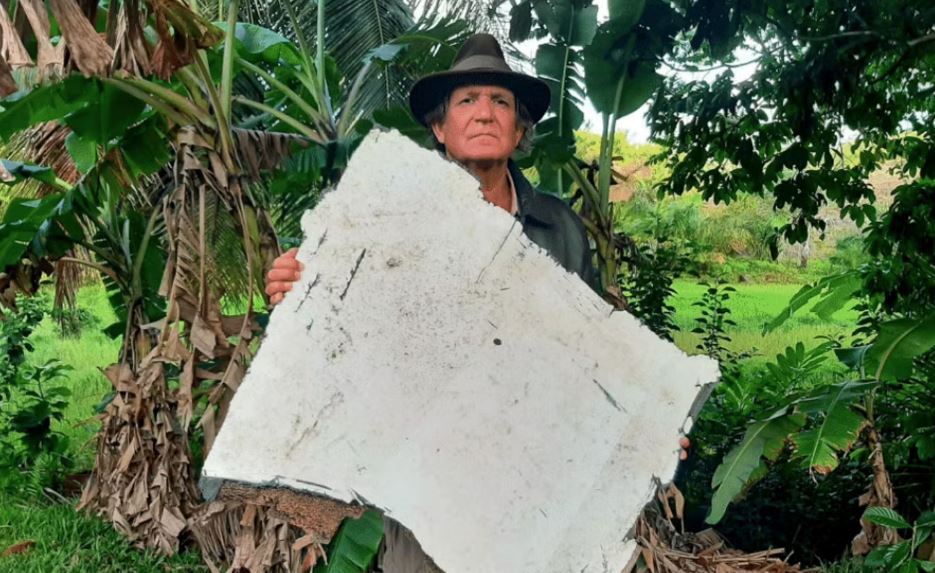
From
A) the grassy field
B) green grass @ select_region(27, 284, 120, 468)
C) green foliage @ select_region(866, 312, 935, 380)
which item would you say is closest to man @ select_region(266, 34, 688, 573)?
green foliage @ select_region(866, 312, 935, 380)

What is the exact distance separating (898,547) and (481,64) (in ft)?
Answer: 5.99

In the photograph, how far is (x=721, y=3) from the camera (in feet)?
8.75

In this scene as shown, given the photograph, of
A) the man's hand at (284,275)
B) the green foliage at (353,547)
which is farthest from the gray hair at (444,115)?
the green foliage at (353,547)

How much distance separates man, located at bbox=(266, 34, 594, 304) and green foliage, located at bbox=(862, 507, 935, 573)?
1244mm

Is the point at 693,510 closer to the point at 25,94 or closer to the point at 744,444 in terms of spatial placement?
the point at 744,444

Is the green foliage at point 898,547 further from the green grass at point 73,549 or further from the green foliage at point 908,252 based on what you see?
the green grass at point 73,549

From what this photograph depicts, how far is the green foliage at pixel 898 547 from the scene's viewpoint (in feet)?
7.79

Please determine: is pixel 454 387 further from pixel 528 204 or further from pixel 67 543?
pixel 67 543

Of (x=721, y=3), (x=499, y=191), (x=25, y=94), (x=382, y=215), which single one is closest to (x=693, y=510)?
(x=721, y=3)

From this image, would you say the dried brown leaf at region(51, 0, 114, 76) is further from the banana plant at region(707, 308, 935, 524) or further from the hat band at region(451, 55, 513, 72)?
the banana plant at region(707, 308, 935, 524)

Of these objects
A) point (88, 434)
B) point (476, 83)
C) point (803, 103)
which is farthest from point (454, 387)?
point (88, 434)

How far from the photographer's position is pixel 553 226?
1.76 m

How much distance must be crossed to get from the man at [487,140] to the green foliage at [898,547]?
1.20 m

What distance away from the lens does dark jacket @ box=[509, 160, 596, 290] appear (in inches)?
66.9
